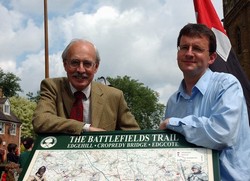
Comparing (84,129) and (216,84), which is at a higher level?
(216,84)

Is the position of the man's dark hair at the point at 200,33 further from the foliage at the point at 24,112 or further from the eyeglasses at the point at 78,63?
the foliage at the point at 24,112

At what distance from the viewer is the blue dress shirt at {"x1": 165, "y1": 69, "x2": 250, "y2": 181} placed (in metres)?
2.80

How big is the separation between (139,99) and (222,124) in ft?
239

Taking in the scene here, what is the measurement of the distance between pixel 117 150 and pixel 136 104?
72.2 m

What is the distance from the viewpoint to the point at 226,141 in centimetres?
279

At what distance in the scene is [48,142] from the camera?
10.5ft

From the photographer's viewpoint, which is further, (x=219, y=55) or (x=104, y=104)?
(x=219, y=55)

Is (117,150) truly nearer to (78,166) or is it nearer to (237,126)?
(78,166)

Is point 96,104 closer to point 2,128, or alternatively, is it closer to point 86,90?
point 86,90

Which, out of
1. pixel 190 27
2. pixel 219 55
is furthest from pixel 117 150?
pixel 219 55

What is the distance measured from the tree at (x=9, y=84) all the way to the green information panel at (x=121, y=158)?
88746 mm

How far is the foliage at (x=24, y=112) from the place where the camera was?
2805 inches

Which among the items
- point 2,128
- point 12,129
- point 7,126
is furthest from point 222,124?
point 12,129

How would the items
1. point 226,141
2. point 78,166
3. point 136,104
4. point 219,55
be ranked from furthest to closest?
point 136,104
point 219,55
point 78,166
point 226,141
